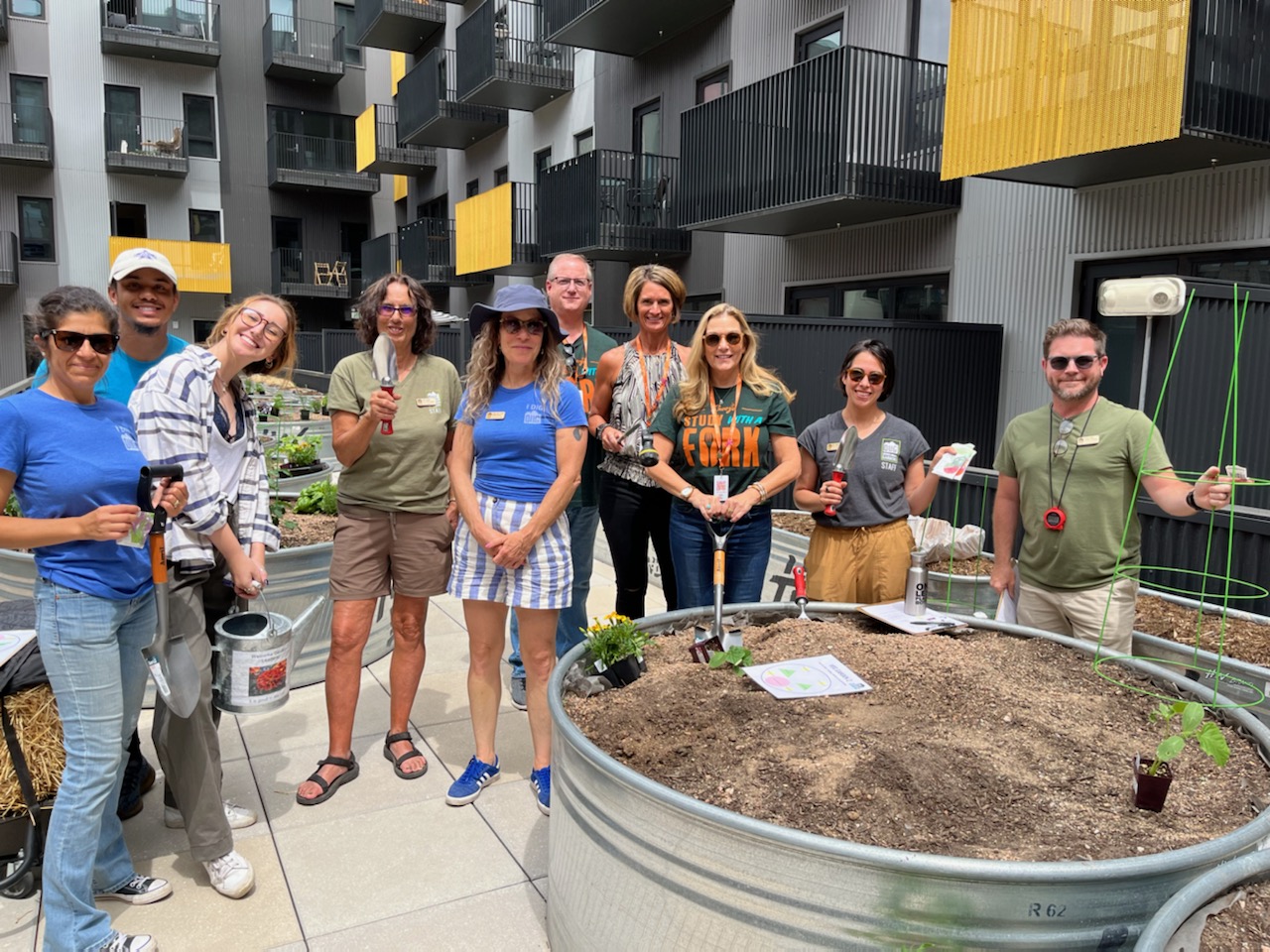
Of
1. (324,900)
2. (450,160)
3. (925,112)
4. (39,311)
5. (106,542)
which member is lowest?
(324,900)

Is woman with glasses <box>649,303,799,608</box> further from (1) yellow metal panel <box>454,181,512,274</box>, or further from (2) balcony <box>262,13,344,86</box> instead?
(2) balcony <box>262,13,344,86</box>

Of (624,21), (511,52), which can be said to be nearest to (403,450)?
(624,21)

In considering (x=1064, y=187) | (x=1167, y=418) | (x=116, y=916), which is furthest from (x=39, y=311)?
(x=1064, y=187)

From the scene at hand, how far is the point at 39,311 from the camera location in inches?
89.7

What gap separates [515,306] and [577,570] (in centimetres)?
148

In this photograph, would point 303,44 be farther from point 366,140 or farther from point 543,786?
point 543,786

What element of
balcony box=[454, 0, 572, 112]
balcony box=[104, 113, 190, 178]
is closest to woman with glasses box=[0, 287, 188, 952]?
balcony box=[454, 0, 572, 112]

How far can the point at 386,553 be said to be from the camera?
3518 mm

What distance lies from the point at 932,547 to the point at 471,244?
12985mm

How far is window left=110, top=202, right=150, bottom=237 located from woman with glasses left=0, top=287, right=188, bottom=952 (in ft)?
78.4

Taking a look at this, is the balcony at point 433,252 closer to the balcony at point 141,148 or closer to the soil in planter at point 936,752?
the balcony at point 141,148

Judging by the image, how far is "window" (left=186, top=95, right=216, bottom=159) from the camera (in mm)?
23781

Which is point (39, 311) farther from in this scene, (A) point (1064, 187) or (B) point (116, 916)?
(A) point (1064, 187)

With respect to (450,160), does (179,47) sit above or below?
above
